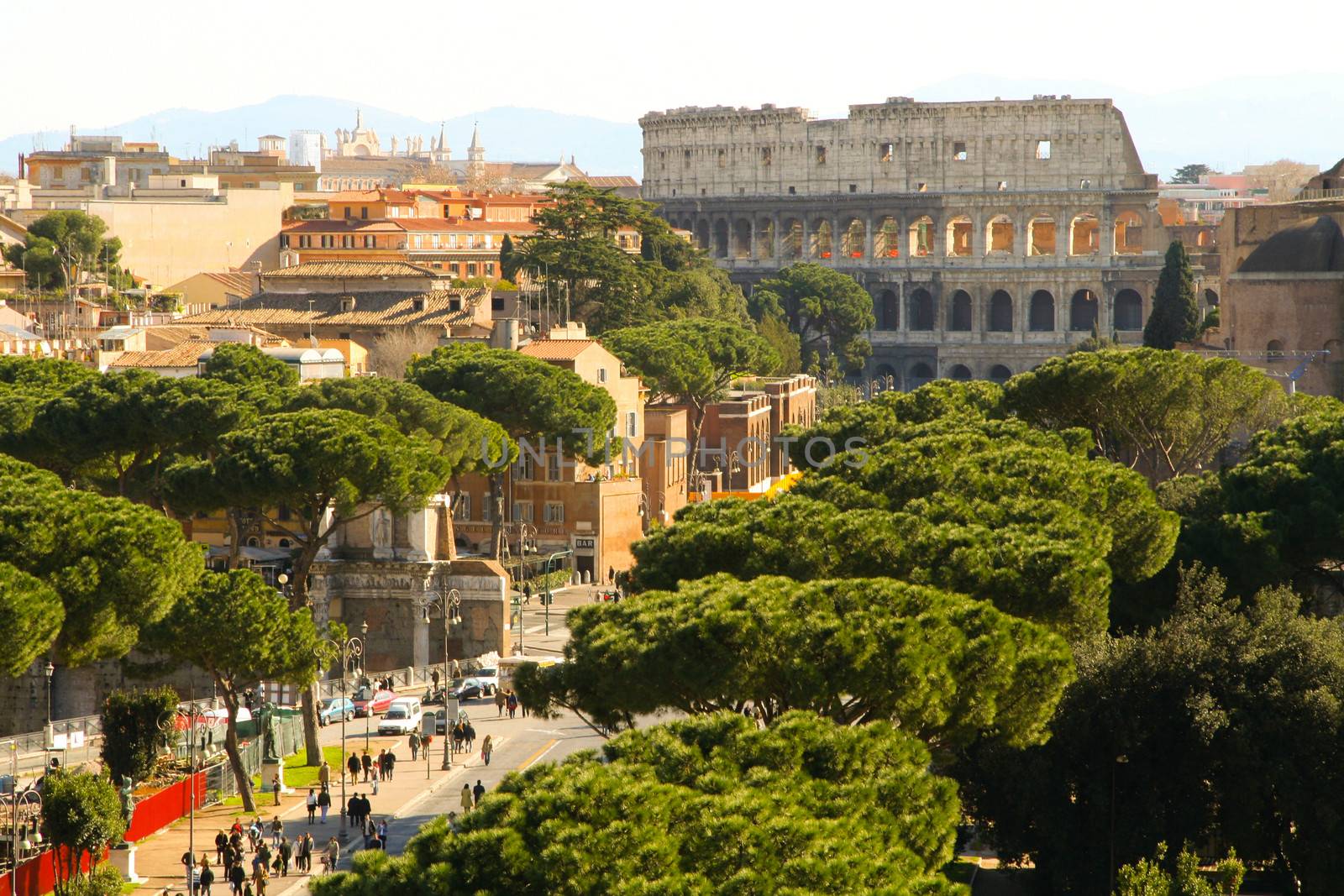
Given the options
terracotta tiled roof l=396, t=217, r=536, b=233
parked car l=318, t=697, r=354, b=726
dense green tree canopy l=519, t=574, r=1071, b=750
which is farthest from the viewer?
terracotta tiled roof l=396, t=217, r=536, b=233

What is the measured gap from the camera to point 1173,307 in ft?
Result: 273

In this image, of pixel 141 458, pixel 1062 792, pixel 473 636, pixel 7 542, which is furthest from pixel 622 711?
pixel 141 458

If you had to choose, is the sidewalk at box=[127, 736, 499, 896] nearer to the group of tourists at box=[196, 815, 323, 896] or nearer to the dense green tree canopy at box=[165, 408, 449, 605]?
the group of tourists at box=[196, 815, 323, 896]

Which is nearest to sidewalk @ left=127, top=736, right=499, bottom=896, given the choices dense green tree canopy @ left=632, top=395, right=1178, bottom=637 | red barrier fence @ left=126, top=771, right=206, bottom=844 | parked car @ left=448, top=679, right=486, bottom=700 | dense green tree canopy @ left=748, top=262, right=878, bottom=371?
red barrier fence @ left=126, top=771, right=206, bottom=844

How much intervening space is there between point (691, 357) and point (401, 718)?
33.7 m

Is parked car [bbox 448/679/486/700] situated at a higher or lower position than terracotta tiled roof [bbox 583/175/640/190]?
lower

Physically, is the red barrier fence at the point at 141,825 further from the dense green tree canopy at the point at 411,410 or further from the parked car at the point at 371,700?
the dense green tree canopy at the point at 411,410

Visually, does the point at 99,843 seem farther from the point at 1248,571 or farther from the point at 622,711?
the point at 1248,571

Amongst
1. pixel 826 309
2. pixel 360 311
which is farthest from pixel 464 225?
pixel 360 311

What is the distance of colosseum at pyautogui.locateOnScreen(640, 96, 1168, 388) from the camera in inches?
4931

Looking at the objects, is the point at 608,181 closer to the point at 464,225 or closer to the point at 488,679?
the point at 464,225

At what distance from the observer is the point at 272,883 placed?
32031 mm

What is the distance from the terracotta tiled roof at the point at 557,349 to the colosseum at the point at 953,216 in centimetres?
5861

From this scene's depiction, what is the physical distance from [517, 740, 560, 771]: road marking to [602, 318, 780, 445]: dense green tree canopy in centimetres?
3296
